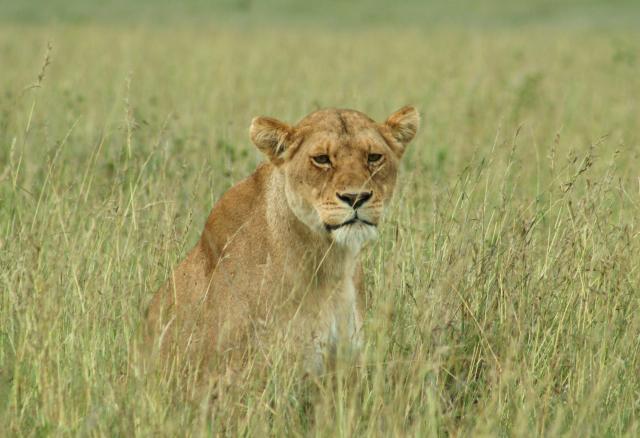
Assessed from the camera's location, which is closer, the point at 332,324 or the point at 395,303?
the point at 332,324

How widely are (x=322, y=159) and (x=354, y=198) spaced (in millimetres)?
295

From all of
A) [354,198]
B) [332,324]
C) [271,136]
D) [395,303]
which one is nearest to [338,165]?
[354,198]

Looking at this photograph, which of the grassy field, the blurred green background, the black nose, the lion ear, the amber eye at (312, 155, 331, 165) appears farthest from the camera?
the blurred green background

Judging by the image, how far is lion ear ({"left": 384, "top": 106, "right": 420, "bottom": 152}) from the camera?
4.78m

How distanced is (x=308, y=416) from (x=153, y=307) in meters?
0.93

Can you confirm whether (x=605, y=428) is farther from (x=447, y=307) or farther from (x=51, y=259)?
(x=51, y=259)

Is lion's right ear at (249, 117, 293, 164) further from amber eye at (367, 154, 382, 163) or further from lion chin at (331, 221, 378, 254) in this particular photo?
lion chin at (331, 221, 378, 254)

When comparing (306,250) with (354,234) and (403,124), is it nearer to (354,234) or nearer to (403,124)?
(354,234)

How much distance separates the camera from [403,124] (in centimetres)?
480

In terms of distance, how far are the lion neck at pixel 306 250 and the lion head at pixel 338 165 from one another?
0.22 ft

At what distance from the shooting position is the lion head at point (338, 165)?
168 inches

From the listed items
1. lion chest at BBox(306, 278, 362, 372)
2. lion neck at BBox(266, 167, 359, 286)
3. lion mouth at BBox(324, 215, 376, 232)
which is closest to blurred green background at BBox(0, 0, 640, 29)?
lion neck at BBox(266, 167, 359, 286)

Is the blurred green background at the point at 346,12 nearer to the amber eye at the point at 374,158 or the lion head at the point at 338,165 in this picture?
the lion head at the point at 338,165

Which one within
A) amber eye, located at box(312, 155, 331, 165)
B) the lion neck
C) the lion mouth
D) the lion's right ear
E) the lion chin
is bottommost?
the lion neck
